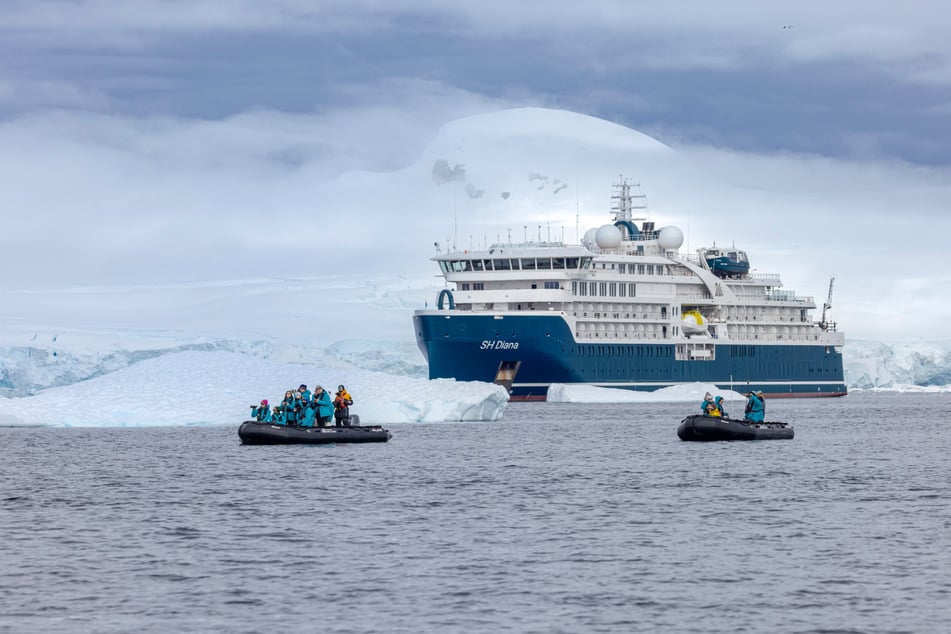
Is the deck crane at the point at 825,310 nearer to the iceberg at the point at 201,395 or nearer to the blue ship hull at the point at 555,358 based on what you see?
the blue ship hull at the point at 555,358

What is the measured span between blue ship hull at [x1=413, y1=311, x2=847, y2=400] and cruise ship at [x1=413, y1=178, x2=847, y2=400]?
0.08 m

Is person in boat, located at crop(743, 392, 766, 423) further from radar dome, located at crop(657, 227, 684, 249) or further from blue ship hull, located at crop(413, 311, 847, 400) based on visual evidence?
radar dome, located at crop(657, 227, 684, 249)

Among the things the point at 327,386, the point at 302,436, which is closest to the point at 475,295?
the point at 327,386

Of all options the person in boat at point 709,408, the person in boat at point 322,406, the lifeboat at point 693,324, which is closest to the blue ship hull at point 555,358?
the lifeboat at point 693,324

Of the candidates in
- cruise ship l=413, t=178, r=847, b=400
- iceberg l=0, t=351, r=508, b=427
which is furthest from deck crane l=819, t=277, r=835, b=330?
iceberg l=0, t=351, r=508, b=427

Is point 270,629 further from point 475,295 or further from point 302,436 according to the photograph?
point 475,295

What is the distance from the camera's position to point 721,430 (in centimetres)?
5806

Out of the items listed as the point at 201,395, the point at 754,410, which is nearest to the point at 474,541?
the point at 754,410

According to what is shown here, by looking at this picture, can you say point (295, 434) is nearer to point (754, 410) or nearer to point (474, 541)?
point (754, 410)

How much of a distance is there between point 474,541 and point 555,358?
81209 millimetres

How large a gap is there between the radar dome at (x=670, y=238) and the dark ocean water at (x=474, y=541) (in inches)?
2989

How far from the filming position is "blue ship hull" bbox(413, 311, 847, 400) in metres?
107

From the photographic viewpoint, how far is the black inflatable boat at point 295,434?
52.9 meters

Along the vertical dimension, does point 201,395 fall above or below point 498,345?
below
